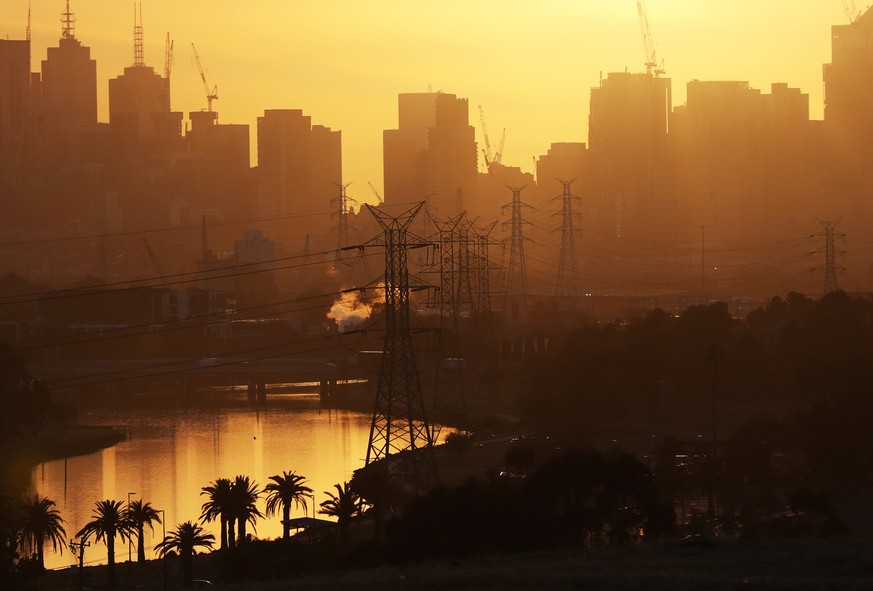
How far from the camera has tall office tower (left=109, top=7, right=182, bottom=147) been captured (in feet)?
405

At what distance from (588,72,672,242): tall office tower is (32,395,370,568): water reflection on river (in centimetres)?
5968

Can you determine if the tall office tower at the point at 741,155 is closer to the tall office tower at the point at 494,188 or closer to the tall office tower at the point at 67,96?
the tall office tower at the point at 494,188

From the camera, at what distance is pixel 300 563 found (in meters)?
14.2

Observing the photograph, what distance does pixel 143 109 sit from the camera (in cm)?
12569

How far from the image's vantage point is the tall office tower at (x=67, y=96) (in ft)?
391

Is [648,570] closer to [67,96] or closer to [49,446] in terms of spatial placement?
[49,446]

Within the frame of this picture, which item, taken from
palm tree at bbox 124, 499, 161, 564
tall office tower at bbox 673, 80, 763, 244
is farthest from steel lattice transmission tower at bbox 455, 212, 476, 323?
tall office tower at bbox 673, 80, 763, 244

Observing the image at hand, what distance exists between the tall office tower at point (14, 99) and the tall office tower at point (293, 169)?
61.3 feet

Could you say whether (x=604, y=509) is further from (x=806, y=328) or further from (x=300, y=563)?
(x=806, y=328)

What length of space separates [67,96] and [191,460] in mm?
97741

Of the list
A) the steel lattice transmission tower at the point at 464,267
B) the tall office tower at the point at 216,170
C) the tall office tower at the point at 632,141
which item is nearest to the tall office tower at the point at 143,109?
the tall office tower at the point at 216,170

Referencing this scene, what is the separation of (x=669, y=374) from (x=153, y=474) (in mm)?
9918

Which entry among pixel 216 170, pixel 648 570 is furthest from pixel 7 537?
pixel 216 170

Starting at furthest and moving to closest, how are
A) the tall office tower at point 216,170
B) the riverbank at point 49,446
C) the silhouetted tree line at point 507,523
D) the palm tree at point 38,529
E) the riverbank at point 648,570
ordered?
the tall office tower at point 216,170 < the riverbank at point 49,446 < the palm tree at point 38,529 < the silhouetted tree line at point 507,523 < the riverbank at point 648,570
